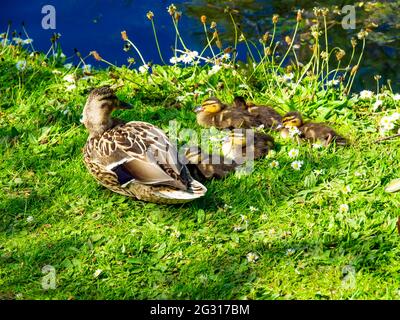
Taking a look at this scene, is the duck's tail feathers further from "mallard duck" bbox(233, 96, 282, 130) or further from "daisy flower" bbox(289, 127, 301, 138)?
"mallard duck" bbox(233, 96, 282, 130)

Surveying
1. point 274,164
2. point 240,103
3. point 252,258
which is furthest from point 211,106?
point 252,258

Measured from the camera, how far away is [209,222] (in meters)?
4.58

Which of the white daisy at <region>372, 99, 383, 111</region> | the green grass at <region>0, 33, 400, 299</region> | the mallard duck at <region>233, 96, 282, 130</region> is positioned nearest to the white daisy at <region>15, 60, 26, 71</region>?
the green grass at <region>0, 33, 400, 299</region>

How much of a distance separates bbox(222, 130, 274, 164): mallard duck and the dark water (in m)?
2.34

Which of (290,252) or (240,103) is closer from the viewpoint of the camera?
(290,252)

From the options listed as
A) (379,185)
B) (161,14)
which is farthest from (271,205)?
(161,14)

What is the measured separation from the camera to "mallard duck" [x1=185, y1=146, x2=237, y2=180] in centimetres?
485

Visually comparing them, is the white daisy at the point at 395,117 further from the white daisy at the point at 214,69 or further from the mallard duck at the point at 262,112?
the white daisy at the point at 214,69

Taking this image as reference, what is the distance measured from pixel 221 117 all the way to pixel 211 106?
0.11 m

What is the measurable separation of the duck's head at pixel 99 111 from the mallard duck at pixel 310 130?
1.19 meters

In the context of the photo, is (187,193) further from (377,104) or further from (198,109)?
(377,104)

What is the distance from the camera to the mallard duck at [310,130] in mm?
5141

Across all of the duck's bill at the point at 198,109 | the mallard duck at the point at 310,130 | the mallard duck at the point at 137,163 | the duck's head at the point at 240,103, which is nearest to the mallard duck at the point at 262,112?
the duck's head at the point at 240,103

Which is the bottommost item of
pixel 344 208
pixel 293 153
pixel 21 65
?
pixel 344 208
